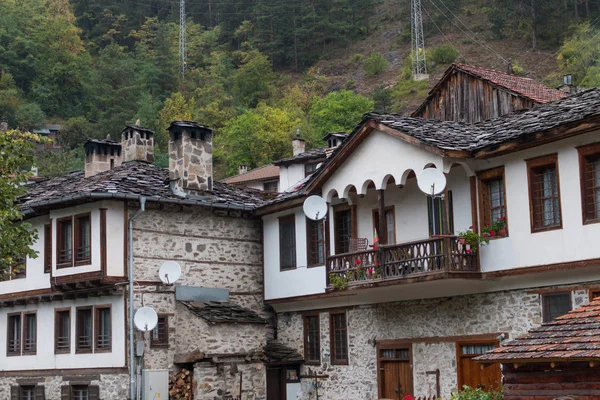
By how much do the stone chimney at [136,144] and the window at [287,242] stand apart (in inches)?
223

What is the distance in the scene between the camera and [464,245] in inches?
832

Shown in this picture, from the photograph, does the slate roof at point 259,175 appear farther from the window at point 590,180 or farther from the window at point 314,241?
the window at point 590,180

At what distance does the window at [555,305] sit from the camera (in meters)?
19.8

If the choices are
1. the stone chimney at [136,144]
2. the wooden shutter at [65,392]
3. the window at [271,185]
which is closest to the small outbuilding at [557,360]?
the wooden shutter at [65,392]

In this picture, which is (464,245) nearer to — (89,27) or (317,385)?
(317,385)

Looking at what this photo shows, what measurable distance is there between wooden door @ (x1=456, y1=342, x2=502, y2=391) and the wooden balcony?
188cm

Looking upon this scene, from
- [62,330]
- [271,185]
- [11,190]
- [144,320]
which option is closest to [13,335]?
[62,330]

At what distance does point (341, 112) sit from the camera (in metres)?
77.9

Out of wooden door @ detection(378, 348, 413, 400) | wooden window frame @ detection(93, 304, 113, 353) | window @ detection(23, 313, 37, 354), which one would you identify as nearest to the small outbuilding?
wooden door @ detection(378, 348, 413, 400)

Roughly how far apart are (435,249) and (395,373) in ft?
14.7

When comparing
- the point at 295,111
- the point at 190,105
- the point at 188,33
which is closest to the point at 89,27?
the point at 188,33

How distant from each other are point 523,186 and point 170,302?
10555 mm

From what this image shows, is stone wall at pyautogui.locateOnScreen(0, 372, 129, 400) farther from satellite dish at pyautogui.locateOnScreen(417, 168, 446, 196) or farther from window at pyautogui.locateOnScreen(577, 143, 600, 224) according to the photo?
window at pyautogui.locateOnScreen(577, 143, 600, 224)

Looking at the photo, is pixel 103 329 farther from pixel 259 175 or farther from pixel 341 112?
pixel 341 112
